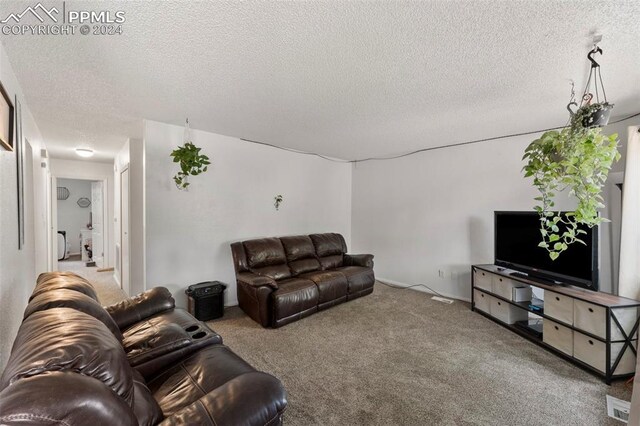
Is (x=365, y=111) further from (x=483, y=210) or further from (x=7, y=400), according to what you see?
(x=7, y=400)

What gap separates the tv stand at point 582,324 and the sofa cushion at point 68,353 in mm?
3269

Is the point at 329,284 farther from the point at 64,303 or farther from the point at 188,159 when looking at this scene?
the point at 64,303

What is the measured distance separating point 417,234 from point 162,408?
4.25 metres

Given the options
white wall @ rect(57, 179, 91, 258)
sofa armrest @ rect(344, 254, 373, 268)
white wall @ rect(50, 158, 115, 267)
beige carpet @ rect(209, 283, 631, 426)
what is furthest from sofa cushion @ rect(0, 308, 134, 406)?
white wall @ rect(57, 179, 91, 258)

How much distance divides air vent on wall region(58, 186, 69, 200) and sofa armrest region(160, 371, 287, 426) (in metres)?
9.68

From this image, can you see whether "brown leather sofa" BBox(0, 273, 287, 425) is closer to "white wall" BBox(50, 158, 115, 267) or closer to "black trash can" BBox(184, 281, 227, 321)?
"black trash can" BBox(184, 281, 227, 321)

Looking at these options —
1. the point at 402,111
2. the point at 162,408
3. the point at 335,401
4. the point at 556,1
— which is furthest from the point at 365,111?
the point at 162,408

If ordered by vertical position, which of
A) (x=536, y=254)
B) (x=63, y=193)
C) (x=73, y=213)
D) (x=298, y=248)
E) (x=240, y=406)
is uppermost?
(x=63, y=193)

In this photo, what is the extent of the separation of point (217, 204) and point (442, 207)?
350 cm

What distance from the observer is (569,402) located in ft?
6.51

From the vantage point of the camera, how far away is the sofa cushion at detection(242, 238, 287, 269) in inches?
149

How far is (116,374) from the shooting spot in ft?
3.00

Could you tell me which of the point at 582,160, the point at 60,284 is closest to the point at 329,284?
the point at 60,284

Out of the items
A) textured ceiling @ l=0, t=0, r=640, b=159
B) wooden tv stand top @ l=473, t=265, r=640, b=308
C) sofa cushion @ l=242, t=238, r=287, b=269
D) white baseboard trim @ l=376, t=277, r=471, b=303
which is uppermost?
textured ceiling @ l=0, t=0, r=640, b=159
